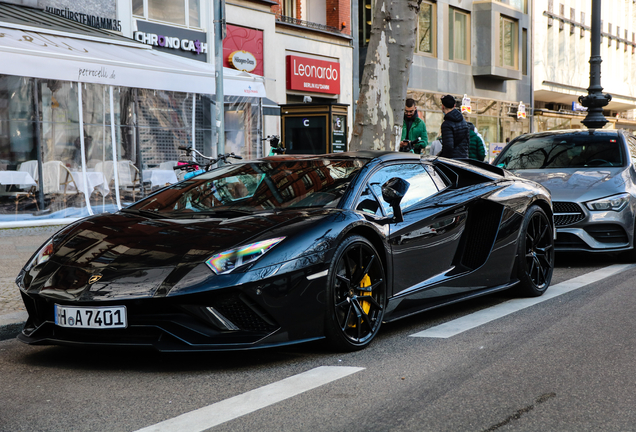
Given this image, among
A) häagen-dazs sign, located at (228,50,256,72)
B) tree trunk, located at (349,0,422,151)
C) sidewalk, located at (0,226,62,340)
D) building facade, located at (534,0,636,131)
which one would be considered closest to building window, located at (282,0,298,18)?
häagen-dazs sign, located at (228,50,256,72)

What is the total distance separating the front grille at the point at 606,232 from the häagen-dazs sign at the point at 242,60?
14223mm

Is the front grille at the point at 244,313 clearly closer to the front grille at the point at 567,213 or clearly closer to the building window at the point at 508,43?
the front grille at the point at 567,213

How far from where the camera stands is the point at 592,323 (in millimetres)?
→ 5445

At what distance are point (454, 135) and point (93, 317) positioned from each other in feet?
24.9

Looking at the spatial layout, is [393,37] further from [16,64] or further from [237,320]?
[237,320]

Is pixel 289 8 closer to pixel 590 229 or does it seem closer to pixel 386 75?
pixel 386 75

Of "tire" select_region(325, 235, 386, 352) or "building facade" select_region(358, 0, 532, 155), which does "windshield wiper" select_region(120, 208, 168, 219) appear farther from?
"building facade" select_region(358, 0, 532, 155)

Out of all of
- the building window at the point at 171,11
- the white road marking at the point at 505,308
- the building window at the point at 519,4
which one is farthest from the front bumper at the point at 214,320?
the building window at the point at 519,4

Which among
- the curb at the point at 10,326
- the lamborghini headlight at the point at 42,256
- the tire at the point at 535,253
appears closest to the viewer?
the lamborghini headlight at the point at 42,256

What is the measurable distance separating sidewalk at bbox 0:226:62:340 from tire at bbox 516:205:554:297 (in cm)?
369

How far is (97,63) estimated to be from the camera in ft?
40.7

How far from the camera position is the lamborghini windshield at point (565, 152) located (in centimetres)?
950

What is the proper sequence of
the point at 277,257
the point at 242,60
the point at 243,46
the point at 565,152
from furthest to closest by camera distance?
1. the point at 243,46
2. the point at 242,60
3. the point at 565,152
4. the point at 277,257

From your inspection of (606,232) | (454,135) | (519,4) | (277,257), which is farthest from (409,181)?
(519,4)
